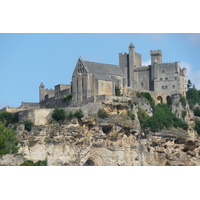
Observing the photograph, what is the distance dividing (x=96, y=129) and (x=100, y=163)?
2.93 meters

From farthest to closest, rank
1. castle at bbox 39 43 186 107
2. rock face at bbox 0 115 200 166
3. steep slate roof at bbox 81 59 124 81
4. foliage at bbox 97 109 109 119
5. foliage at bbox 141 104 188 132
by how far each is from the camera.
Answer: steep slate roof at bbox 81 59 124 81 → castle at bbox 39 43 186 107 → foliage at bbox 141 104 188 132 → foliage at bbox 97 109 109 119 → rock face at bbox 0 115 200 166

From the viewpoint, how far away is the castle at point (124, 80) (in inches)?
2635

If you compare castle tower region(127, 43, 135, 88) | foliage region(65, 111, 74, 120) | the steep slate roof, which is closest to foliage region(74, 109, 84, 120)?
foliage region(65, 111, 74, 120)

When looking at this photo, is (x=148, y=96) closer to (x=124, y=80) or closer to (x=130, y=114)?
(x=124, y=80)

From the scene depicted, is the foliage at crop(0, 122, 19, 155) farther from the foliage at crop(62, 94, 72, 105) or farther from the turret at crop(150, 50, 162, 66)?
the turret at crop(150, 50, 162, 66)

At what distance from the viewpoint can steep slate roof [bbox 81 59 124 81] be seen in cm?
6781

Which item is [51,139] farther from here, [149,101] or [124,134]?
[149,101]

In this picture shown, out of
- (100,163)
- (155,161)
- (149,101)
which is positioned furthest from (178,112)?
(100,163)

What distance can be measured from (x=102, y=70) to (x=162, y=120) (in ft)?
25.3

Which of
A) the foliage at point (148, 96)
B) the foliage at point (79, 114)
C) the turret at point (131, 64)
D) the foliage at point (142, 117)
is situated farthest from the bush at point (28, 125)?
the turret at point (131, 64)

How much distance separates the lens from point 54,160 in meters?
60.8

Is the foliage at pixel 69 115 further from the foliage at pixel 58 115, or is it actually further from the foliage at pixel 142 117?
the foliage at pixel 142 117

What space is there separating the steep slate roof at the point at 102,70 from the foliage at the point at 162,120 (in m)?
5.34

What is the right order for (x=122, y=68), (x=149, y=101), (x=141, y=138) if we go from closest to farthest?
(x=141, y=138)
(x=149, y=101)
(x=122, y=68)
